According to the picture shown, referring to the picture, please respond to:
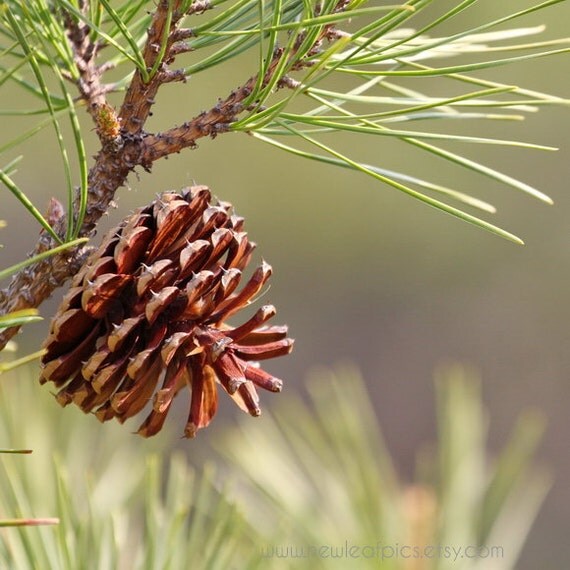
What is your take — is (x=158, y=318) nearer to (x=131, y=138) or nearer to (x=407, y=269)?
(x=131, y=138)

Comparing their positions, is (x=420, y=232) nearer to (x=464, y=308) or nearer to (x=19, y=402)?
(x=464, y=308)

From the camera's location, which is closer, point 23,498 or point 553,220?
point 23,498

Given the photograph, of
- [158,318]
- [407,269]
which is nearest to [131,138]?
[158,318]

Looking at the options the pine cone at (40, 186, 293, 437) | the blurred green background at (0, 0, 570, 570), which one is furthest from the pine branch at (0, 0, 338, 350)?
the blurred green background at (0, 0, 570, 570)

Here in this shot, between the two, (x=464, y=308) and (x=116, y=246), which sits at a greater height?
(x=116, y=246)

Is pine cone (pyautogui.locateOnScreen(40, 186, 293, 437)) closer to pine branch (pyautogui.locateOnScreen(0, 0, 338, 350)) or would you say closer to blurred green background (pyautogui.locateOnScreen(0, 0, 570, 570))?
pine branch (pyautogui.locateOnScreen(0, 0, 338, 350))

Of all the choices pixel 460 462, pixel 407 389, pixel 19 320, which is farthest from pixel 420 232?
pixel 19 320
